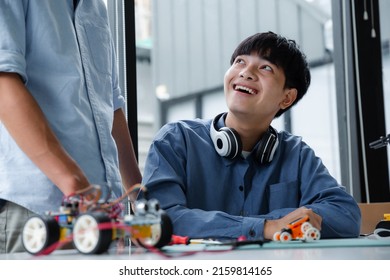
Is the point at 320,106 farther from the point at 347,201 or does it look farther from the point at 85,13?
the point at 85,13

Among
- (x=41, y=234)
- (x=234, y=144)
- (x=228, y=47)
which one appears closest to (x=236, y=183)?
(x=234, y=144)

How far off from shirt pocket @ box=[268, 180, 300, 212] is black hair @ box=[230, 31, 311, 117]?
357mm

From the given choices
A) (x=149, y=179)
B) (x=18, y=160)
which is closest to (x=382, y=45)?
(x=149, y=179)

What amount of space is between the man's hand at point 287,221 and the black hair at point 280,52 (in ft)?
1.78

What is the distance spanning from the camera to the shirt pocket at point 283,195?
1.62 meters

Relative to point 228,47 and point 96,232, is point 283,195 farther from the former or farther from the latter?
point 228,47

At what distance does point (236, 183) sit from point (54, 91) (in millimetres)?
699

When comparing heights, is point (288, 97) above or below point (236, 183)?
above

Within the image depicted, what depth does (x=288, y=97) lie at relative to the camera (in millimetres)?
1878

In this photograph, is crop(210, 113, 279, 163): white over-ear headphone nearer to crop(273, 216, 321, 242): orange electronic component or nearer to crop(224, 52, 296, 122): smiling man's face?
crop(224, 52, 296, 122): smiling man's face

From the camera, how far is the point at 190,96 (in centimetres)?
329

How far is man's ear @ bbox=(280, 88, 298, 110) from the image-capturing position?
6.09 ft

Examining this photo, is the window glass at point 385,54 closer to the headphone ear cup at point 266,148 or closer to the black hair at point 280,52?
the black hair at point 280,52
